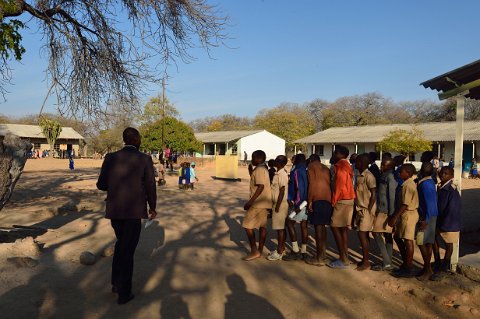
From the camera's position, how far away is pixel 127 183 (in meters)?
4.29

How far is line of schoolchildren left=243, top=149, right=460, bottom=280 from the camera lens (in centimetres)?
519

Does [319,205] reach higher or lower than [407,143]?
lower

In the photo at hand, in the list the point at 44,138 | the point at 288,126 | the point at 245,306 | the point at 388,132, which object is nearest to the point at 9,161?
the point at 245,306

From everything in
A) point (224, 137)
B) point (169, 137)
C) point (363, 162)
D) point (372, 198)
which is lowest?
point (372, 198)

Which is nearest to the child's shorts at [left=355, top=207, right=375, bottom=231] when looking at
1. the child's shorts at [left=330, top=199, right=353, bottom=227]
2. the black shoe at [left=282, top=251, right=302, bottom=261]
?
the child's shorts at [left=330, top=199, right=353, bottom=227]

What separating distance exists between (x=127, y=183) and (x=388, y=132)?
Answer: 36.6 metres

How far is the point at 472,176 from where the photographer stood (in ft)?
88.0

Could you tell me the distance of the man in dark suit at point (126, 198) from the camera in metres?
4.23

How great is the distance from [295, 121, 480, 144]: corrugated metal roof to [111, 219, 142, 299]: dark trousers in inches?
1212

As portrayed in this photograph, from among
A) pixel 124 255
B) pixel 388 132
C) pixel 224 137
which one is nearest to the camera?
pixel 124 255

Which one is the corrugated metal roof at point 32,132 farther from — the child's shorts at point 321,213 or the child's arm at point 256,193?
the child's shorts at point 321,213

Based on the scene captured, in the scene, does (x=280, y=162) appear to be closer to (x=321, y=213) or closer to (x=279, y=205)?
(x=279, y=205)

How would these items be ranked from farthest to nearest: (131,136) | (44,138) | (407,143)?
(44,138) < (407,143) < (131,136)

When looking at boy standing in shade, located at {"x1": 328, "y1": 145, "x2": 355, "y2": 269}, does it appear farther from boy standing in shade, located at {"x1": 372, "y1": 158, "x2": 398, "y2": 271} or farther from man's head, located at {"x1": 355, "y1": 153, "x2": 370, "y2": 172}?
boy standing in shade, located at {"x1": 372, "y1": 158, "x2": 398, "y2": 271}
